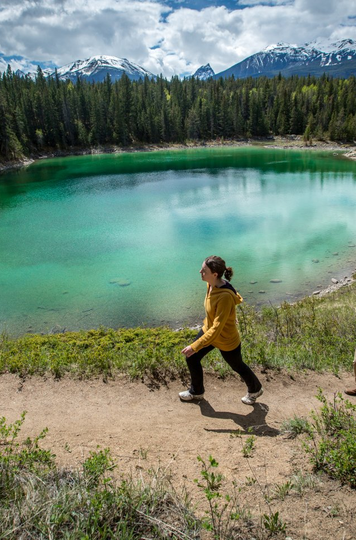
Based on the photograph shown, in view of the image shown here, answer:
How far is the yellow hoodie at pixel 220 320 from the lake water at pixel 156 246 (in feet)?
23.8


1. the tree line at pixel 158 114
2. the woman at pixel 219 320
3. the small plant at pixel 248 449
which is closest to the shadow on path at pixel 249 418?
the woman at pixel 219 320

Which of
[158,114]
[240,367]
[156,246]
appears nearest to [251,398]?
[240,367]

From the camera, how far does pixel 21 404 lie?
561 cm

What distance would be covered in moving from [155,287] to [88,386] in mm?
8959

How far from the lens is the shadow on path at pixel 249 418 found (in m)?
4.72

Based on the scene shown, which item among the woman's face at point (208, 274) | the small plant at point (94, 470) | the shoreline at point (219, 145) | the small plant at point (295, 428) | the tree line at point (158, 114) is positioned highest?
the tree line at point (158, 114)

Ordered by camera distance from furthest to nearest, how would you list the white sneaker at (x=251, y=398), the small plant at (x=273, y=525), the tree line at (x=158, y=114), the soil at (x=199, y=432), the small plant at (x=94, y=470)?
the tree line at (x=158, y=114) → the white sneaker at (x=251, y=398) → the small plant at (x=94, y=470) → the soil at (x=199, y=432) → the small plant at (x=273, y=525)

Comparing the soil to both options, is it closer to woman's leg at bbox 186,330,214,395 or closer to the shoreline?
woman's leg at bbox 186,330,214,395

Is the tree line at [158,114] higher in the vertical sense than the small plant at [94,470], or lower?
higher

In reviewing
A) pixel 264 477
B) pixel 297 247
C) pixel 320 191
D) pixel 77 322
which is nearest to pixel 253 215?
pixel 297 247

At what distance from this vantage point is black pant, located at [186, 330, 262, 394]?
5.11 meters

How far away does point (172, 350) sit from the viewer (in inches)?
289

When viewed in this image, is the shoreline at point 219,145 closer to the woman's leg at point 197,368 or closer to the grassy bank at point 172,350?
the grassy bank at point 172,350

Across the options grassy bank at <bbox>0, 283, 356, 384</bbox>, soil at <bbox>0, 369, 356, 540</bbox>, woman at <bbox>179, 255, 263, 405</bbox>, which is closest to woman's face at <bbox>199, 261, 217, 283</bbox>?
woman at <bbox>179, 255, 263, 405</bbox>
